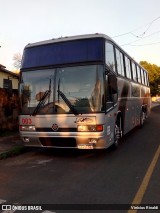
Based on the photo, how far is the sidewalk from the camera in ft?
31.6

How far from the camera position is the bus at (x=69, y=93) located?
8531mm

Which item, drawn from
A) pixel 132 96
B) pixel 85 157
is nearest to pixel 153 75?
pixel 132 96

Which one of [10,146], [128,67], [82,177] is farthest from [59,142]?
[128,67]

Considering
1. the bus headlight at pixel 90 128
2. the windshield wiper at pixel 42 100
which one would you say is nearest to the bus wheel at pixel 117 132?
the bus headlight at pixel 90 128

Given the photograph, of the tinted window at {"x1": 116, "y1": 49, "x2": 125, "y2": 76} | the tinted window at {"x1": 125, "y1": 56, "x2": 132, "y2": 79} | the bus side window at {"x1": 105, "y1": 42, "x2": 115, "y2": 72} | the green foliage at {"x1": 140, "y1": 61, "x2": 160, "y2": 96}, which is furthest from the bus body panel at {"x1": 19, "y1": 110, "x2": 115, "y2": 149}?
the green foliage at {"x1": 140, "y1": 61, "x2": 160, "y2": 96}

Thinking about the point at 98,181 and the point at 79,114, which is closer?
the point at 98,181

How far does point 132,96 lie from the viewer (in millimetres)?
13734

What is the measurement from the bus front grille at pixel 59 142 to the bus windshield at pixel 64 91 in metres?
0.74

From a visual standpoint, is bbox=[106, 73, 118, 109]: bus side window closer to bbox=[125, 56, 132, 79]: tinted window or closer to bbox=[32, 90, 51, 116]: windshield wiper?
bbox=[32, 90, 51, 116]: windshield wiper

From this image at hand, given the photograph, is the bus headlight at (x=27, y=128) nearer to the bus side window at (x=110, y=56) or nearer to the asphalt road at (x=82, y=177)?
the asphalt road at (x=82, y=177)

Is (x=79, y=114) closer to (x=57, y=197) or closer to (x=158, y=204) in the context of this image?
(x=57, y=197)

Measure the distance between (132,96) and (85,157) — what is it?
209 inches

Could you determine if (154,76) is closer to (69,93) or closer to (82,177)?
(69,93)

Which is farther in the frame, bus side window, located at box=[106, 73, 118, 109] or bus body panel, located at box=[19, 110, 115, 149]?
bus side window, located at box=[106, 73, 118, 109]
